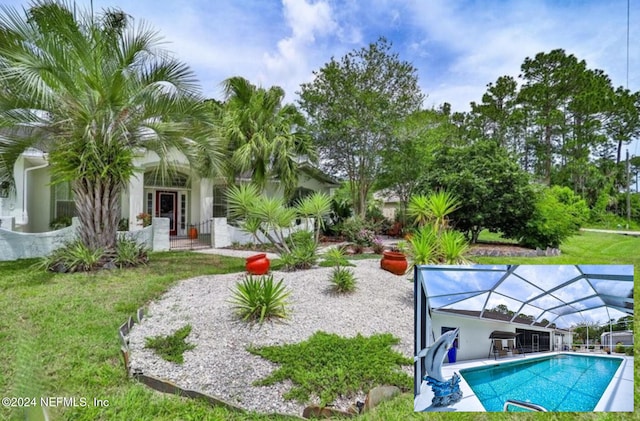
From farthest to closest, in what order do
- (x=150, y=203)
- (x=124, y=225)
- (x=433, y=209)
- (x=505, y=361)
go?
1. (x=150, y=203)
2. (x=124, y=225)
3. (x=433, y=209)
4. (x=505, y=361)

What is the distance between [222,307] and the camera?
470cm

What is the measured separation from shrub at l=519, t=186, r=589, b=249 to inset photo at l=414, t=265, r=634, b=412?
987 cm

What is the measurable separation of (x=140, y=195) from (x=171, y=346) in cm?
1057

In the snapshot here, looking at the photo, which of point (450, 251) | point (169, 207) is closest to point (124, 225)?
point (169, 207)

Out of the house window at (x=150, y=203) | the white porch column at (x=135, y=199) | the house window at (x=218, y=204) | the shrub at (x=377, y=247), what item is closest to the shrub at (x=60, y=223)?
the white porch column at (x=135, y=199)

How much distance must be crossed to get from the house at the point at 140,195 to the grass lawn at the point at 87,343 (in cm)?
359

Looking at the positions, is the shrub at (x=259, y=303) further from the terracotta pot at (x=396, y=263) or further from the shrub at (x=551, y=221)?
the shrub at (x=551, y=221)

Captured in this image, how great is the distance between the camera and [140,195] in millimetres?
12336

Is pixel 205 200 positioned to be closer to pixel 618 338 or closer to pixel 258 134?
pixel 258 134

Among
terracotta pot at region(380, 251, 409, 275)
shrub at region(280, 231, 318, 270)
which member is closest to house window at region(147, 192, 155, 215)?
shrub at region(280, 231, 318, 270)

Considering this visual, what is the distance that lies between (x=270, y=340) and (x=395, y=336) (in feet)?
5.16

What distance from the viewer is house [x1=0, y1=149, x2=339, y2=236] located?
10820 mm

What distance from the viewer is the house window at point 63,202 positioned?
1271 cm

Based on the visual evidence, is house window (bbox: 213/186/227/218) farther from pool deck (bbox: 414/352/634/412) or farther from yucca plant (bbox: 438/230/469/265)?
pool deck (bbox: 414/352/634/412)
